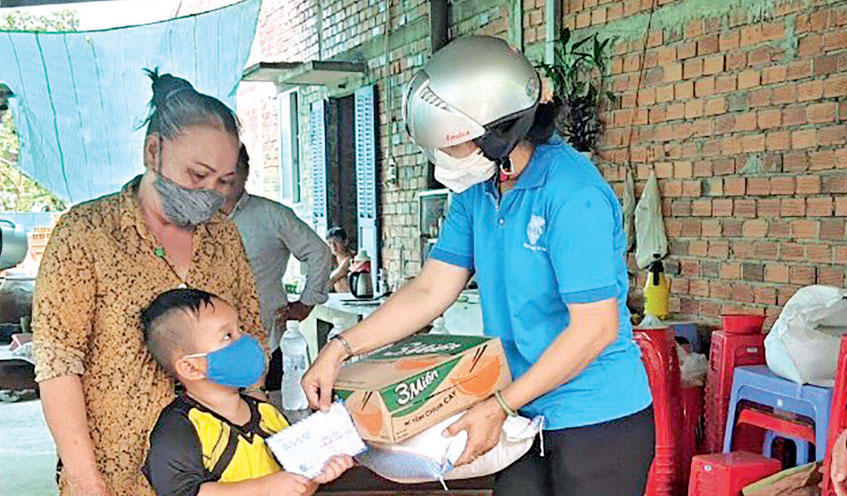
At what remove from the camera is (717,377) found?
372 centimetres

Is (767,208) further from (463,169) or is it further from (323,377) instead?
(323,377)

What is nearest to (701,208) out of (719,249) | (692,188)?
(692,188)

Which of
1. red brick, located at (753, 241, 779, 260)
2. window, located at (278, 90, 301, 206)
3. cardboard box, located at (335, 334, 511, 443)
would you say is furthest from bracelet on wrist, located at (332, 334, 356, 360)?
window, located at (278, 90, 301, 206)

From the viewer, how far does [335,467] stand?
5.81ft

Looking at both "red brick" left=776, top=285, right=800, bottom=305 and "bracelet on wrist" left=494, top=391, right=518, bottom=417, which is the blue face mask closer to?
"bracelet on wrist" left=494, top=391, right=518, bottom=417

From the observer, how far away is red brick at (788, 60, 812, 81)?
3551 mm

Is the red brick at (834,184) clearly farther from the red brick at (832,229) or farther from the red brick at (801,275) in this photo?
the red brick at (801,275)

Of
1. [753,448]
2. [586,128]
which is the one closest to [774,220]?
[753,448]

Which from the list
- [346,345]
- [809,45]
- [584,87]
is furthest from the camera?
[584,87]

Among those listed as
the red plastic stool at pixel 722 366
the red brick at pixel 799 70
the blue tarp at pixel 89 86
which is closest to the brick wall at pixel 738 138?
the red brick at pixel 799 70

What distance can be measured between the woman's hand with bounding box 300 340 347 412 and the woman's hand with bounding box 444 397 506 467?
0.30 m

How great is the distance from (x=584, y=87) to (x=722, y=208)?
46.3 inches

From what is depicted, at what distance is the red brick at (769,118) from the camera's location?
3.71 metres

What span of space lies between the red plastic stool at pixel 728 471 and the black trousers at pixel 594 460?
5.14 ft
